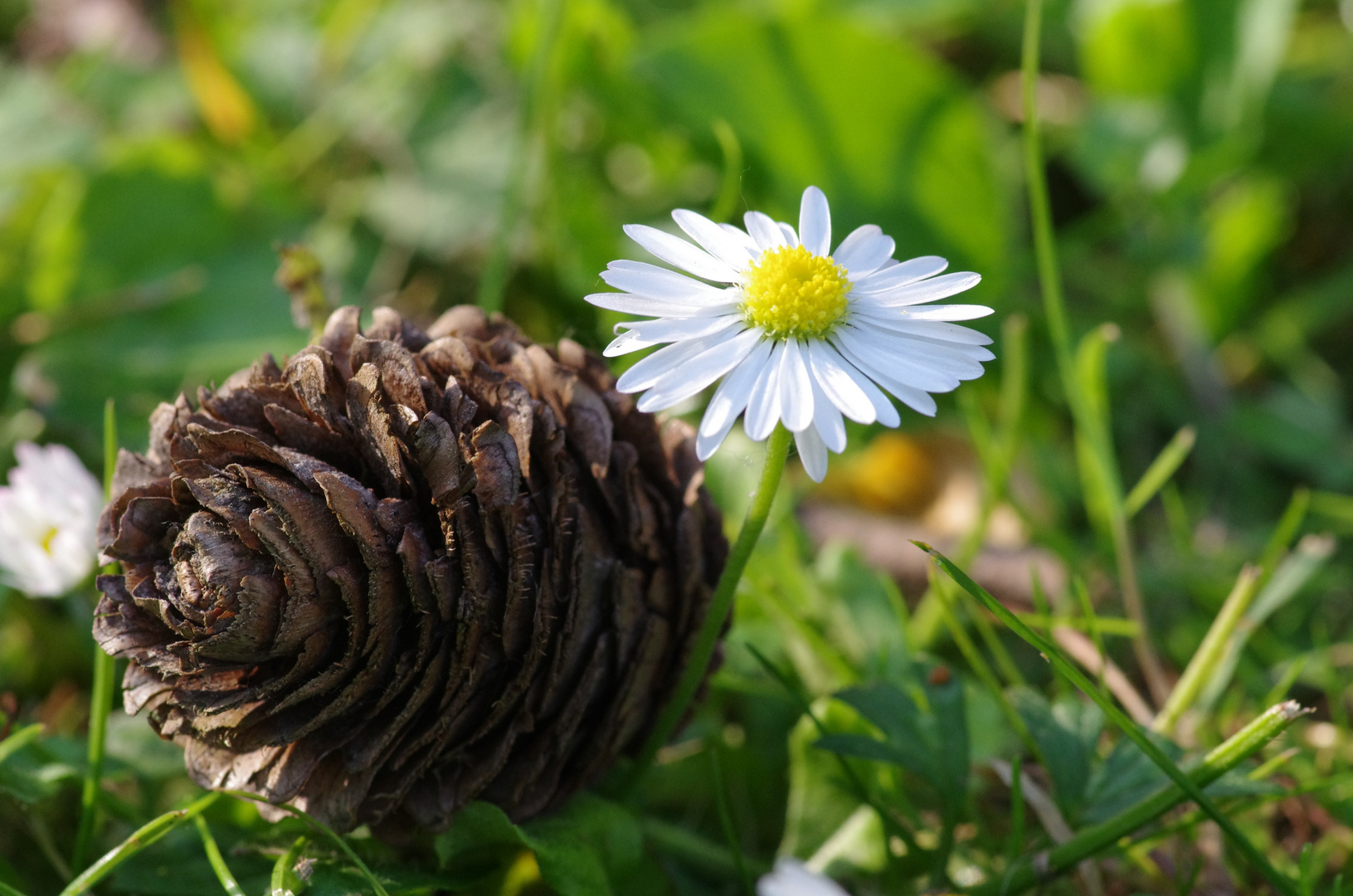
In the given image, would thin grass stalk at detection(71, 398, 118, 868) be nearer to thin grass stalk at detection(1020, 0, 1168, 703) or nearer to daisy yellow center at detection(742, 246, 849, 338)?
daisy yellow center at detection(742, 246, 849, 338)

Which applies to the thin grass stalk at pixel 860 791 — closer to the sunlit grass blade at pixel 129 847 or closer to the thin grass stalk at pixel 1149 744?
the thin grass stalk at pixel 1149 744

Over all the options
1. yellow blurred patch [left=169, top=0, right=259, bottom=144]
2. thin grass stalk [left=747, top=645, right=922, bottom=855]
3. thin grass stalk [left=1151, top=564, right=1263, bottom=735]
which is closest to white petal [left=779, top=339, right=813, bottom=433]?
thin grass stalk [left=747, top=645, right=922, bottom=855]

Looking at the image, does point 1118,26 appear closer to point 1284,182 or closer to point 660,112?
point 1284,182

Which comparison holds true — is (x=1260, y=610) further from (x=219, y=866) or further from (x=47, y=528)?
(x=47, y=528)

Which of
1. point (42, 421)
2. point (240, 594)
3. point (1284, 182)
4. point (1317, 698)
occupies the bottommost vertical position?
point (240, 594)

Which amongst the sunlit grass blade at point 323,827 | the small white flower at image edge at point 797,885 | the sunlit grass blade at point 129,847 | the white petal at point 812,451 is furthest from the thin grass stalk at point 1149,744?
the sunlit grass blade at point 129,847

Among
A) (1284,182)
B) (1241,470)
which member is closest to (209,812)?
(1241,470)
